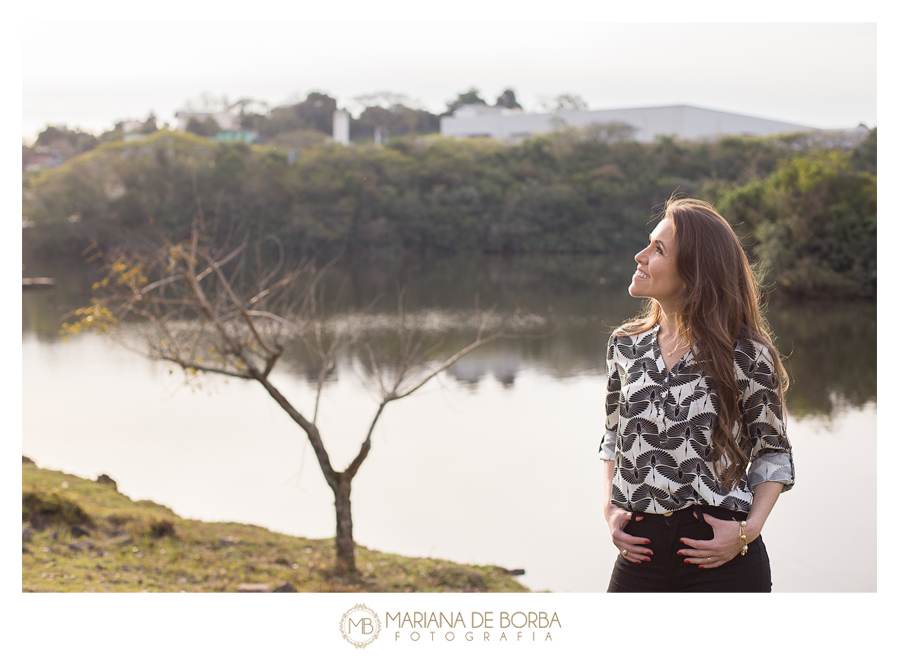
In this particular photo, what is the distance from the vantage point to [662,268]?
1563 millimetres

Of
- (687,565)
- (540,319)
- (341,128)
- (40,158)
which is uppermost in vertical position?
(341,128)

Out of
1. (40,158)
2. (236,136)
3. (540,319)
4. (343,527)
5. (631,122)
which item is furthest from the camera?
(631,122)

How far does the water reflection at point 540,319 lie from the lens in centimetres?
Answer: 1080

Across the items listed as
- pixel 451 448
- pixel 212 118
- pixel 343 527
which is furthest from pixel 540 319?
pixel 212 118

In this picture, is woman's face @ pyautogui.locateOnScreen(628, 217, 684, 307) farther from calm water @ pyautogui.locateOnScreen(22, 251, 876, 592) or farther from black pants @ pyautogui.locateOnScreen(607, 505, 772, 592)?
calm water @ pyautogui.locateOnScreen(22, 251, 876, 592)

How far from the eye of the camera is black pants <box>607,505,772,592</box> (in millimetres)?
1532

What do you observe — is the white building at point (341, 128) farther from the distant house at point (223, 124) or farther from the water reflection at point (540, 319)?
the water reflection at point (540, 319)

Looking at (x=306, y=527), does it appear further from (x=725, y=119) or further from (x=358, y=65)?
(x=725, y=119)

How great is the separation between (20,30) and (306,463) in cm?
547

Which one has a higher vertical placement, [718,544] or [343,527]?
[718,544]

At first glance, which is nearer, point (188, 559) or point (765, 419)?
point (765, 419)
